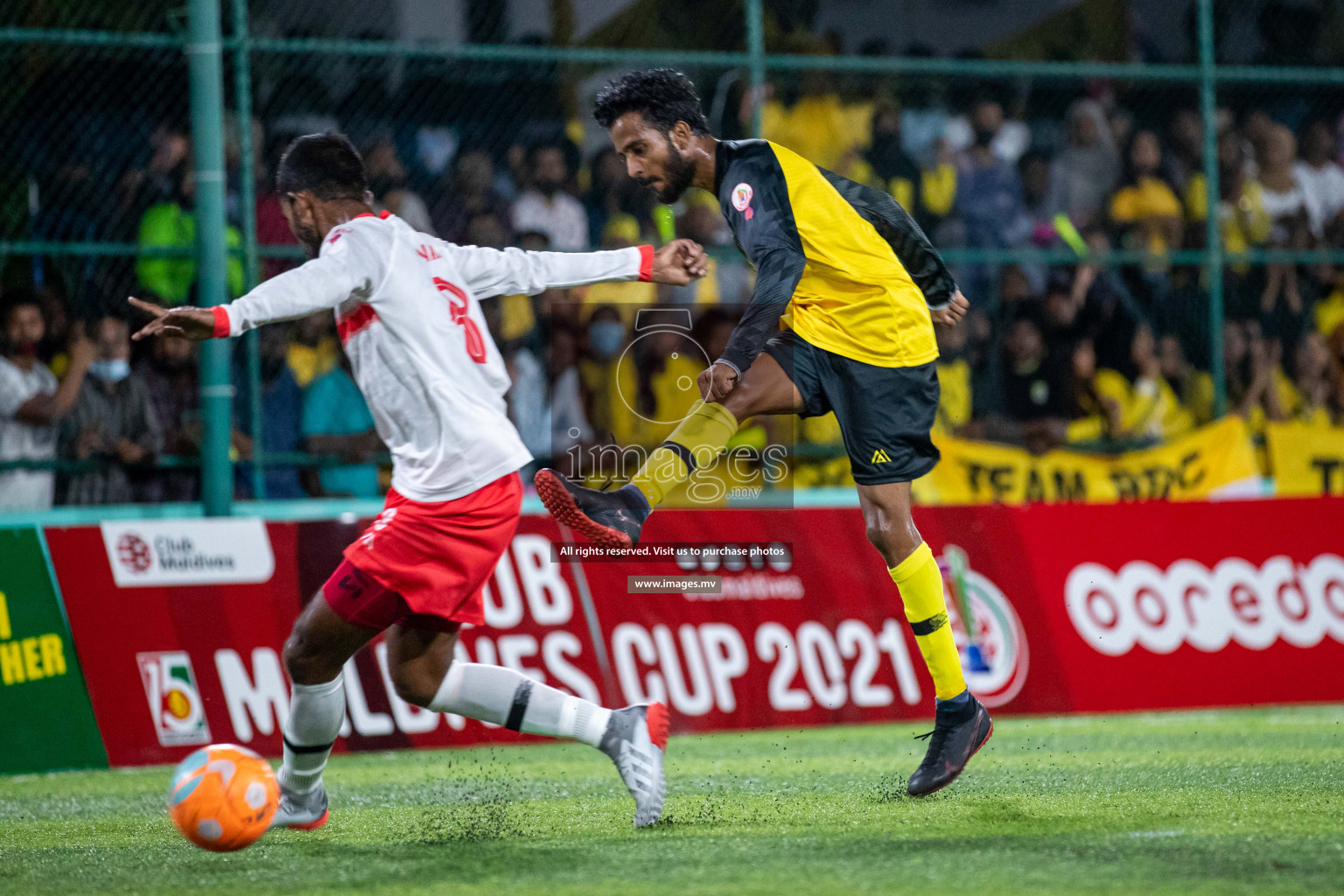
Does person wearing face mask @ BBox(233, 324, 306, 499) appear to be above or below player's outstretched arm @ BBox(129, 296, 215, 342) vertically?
below

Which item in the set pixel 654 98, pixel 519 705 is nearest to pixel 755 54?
pixel 654 98

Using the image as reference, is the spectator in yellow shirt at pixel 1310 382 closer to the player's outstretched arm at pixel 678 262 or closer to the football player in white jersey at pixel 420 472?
the player's outstretched arm at pixel 678 262

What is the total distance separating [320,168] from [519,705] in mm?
1844

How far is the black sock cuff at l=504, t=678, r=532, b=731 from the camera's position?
507cm

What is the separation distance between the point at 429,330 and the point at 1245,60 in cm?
1047

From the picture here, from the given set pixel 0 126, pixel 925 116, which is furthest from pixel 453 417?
pixel 925 116

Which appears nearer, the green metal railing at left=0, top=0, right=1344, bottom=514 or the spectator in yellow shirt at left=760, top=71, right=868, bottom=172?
the green metal railing at left=0, top=0, right=1344, bottom=514

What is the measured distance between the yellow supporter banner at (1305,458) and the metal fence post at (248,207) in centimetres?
678

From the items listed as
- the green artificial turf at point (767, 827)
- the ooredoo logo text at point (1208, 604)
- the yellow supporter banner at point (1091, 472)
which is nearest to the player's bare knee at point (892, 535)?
the green artificial turf at point (767, 827)

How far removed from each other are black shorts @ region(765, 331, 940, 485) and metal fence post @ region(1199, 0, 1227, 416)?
5.92m

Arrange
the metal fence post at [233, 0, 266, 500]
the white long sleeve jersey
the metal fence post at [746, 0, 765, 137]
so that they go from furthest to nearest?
1. the metal fence post at [746, 0, 765, 137]
2. the metal fence post at [233, 0, 266, 500]
3. the white long sleeve jersey

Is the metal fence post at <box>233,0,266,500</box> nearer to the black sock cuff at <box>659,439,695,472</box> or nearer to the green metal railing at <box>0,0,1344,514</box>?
the green metal railing at <box>0,0,1344,514</box>

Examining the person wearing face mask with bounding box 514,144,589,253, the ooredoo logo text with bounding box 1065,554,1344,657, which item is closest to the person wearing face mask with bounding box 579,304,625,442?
the person wearing face mask with bounding box 514,144,589,253

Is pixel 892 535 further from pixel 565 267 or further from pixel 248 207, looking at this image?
pixel 248 207
